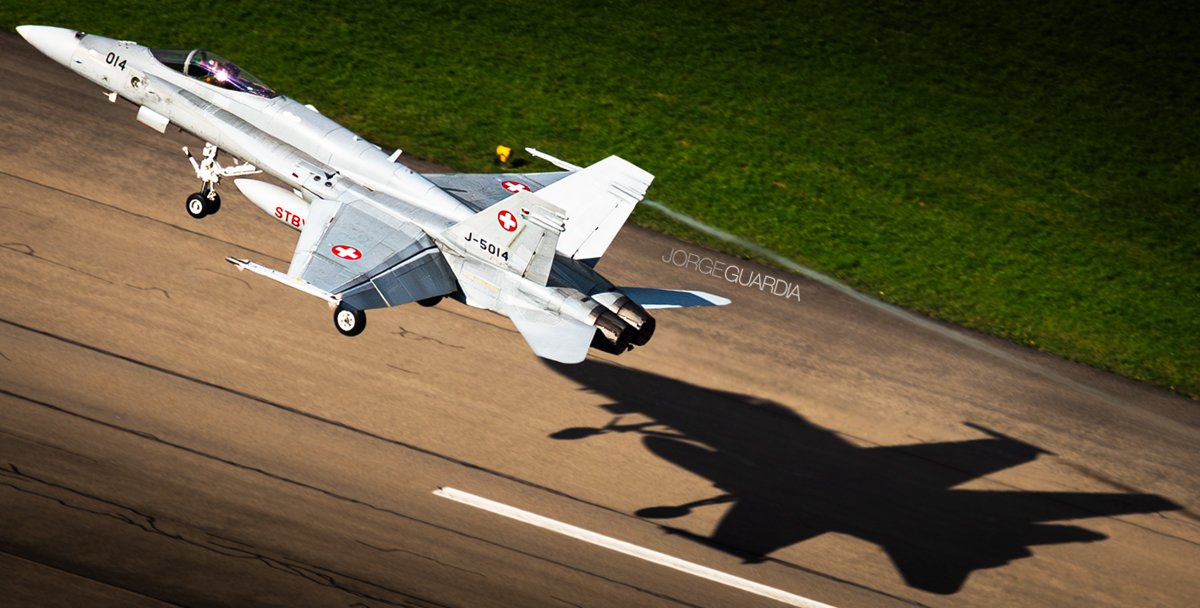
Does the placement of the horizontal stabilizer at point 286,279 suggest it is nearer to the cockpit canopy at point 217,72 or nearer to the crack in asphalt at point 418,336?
the crack in asphalt at point 418,336

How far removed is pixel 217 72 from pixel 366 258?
5.80m

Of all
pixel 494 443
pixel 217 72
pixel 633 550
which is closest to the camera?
pixel 633 550

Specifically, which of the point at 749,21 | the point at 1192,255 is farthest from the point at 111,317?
the point at 1192,255

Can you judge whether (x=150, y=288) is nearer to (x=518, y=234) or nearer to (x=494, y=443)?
(x=494, y=443)

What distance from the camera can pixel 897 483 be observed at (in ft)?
75.8

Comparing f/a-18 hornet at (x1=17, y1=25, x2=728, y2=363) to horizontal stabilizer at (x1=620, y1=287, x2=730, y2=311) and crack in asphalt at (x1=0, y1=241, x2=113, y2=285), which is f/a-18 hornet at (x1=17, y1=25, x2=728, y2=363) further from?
crack in asphalt at (x1=0, y1=241, x2=113, y2=285)

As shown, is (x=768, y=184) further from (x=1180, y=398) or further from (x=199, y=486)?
(x=199, y=486)

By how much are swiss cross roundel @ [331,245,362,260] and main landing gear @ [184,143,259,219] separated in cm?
355

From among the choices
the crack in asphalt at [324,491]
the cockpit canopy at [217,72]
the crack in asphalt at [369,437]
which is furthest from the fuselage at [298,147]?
the crack in asphalt at [324,491]

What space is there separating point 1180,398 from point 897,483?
24.4ft

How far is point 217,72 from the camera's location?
24.5m

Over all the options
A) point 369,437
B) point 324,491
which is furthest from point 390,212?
point 324,491

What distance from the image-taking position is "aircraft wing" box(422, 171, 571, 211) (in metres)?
23.8

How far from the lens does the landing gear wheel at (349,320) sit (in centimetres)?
2153
